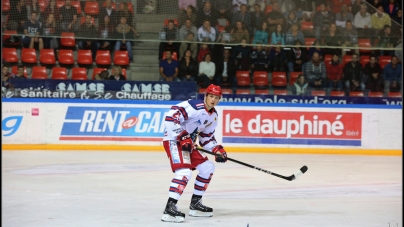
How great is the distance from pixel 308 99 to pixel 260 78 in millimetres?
1565

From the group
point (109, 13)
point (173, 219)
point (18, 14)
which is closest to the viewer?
point (173, 219)

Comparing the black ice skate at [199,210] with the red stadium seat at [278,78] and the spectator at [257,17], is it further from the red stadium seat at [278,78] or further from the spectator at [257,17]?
the red stadium seat at [278,78]

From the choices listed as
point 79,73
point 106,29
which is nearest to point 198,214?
point 106,29

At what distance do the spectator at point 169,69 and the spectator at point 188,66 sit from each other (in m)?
0.11

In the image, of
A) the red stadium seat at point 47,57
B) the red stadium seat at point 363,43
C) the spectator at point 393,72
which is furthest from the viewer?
the red stadium seat at point 47,57

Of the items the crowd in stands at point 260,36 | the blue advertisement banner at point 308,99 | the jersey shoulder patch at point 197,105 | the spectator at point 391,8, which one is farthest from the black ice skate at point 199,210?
the spectator at point 391,8

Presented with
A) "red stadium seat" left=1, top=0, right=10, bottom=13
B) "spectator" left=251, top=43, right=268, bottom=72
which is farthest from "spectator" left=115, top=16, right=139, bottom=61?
"spectator" left=251, top=43, right=268, bottom=72

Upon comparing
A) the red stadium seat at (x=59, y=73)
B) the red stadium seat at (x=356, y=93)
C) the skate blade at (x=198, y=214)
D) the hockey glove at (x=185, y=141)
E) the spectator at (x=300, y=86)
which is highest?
the hockey glove at (x=185, y=141)

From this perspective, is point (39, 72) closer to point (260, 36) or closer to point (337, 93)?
point (260, 36)

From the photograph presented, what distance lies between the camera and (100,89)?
12.3 meters

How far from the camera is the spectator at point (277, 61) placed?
44.7 ft

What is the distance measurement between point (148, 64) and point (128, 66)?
0.55 metres

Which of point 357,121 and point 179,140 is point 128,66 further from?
point 179,140

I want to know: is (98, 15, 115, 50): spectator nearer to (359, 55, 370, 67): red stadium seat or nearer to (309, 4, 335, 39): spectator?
(309, 4, 335, 39): spectator
